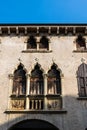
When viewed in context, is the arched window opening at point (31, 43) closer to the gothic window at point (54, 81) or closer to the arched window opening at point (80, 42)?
the gothic window at point (54, 81)

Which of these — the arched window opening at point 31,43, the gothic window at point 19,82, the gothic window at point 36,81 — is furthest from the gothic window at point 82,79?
the arched window opening at point 31,43

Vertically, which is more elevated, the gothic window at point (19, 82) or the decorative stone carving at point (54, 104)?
the gothic window at point (19, 82)

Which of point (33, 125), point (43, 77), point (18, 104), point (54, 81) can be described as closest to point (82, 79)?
point (54, 81)

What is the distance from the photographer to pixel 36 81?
16.9 metres

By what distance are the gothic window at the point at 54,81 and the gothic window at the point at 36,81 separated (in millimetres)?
502

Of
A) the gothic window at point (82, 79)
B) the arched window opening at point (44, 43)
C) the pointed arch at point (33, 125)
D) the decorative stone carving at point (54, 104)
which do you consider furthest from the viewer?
the arched window opening at point (44, 43)

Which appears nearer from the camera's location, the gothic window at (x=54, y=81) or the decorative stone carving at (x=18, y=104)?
the decorative stone carving at (x=18, y=104)

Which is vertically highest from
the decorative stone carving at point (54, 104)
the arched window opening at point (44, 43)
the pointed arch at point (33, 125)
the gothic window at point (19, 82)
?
the arched window opening at point (44, 43)

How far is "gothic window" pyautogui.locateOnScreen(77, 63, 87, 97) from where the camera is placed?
53.9 feet

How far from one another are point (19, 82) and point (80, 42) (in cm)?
540

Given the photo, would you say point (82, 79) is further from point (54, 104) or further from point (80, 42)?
point (80, 42)

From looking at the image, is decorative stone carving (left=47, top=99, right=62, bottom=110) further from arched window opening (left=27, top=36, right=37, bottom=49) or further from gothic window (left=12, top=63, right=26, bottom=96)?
arched window opening (left=27, top=36, right=37, bottom=49)

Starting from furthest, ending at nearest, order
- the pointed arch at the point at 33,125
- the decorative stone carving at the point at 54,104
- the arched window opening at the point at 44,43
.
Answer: the arched window opening at the point at 44,43
the decorative stone carving at the point at 54,104
the pointed arch at the point at 33,125

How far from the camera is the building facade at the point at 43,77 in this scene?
50.3 ft
